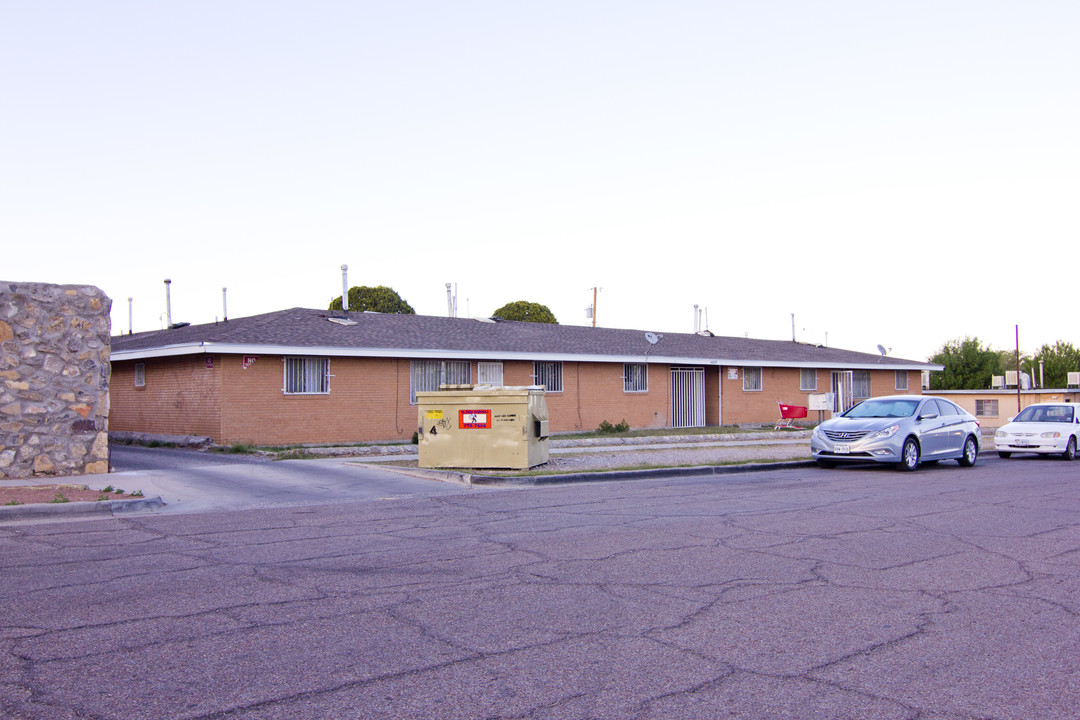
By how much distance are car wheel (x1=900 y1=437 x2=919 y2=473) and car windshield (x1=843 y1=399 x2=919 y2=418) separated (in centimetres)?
63

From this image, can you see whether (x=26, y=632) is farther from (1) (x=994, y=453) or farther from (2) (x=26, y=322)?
(1) (x=994, y=453)

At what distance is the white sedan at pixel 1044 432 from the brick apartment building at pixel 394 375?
448 inches

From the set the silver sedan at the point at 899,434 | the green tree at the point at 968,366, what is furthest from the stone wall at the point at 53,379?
the green tree at the point at 968,366

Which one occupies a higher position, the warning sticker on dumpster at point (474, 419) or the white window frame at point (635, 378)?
the white window frame at point (635, 378)

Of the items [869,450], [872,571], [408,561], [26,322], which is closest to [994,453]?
[869,450]

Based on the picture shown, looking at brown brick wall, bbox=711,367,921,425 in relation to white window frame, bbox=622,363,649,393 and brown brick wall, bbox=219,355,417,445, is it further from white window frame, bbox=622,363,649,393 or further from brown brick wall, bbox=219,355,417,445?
brown brick wall, bbox=219,355,417,445

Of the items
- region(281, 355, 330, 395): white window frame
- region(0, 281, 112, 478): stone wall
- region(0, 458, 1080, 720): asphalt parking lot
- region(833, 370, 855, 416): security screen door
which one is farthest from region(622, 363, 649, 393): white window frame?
region(0, 458, 1080, 720): asphalt parking lot

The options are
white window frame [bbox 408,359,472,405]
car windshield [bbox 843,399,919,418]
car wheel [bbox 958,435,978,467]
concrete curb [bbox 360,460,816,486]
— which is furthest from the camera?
white window frame [bbox 408,359,472,405]

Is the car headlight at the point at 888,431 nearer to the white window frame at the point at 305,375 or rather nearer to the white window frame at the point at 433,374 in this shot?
the white window frame at the point at 433,374

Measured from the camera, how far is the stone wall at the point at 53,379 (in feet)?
44.4

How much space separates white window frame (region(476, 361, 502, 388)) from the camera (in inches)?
1027

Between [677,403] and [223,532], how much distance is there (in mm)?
23715

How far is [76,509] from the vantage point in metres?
10.8

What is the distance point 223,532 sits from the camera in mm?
9406
